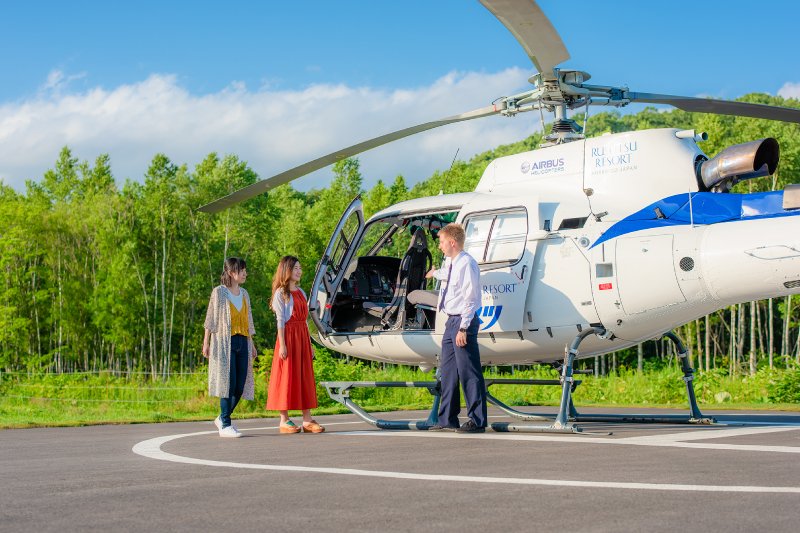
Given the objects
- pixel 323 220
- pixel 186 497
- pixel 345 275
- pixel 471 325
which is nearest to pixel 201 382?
pixel 345 275

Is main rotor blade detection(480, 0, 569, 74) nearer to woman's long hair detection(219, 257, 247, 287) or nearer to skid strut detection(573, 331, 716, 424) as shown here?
skid strut detection(573, 331, 716, 424)

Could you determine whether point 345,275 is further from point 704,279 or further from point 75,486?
point 75,486

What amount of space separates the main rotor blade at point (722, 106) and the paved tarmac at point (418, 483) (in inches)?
124

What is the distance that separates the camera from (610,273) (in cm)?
927

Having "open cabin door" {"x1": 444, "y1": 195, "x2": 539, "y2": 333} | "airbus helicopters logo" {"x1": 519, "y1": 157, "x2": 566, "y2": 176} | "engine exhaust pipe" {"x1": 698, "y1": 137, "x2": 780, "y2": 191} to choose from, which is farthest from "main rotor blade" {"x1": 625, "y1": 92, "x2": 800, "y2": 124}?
"open cabin door" {"x1": 444, "y1": 195, "x2": 539, "y2": 333}

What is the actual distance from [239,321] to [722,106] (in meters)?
5.62

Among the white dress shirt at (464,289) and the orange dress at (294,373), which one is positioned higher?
the white dress shirt at (464,289)

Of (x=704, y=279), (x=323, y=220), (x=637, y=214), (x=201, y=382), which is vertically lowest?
(x=201, y=382)

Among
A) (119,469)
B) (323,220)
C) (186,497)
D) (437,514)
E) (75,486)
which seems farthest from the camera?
(323,220)

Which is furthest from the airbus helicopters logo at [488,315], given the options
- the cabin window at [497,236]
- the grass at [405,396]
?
the grass at [405,396]

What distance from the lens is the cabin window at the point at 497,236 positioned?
32.5 ft

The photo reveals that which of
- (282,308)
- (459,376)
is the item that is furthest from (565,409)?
(282,308)

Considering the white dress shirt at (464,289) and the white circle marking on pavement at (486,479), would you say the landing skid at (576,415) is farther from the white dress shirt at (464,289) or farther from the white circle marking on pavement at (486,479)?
A: the white circle marking on pavement at (486,479)

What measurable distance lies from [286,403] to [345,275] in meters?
2.55
